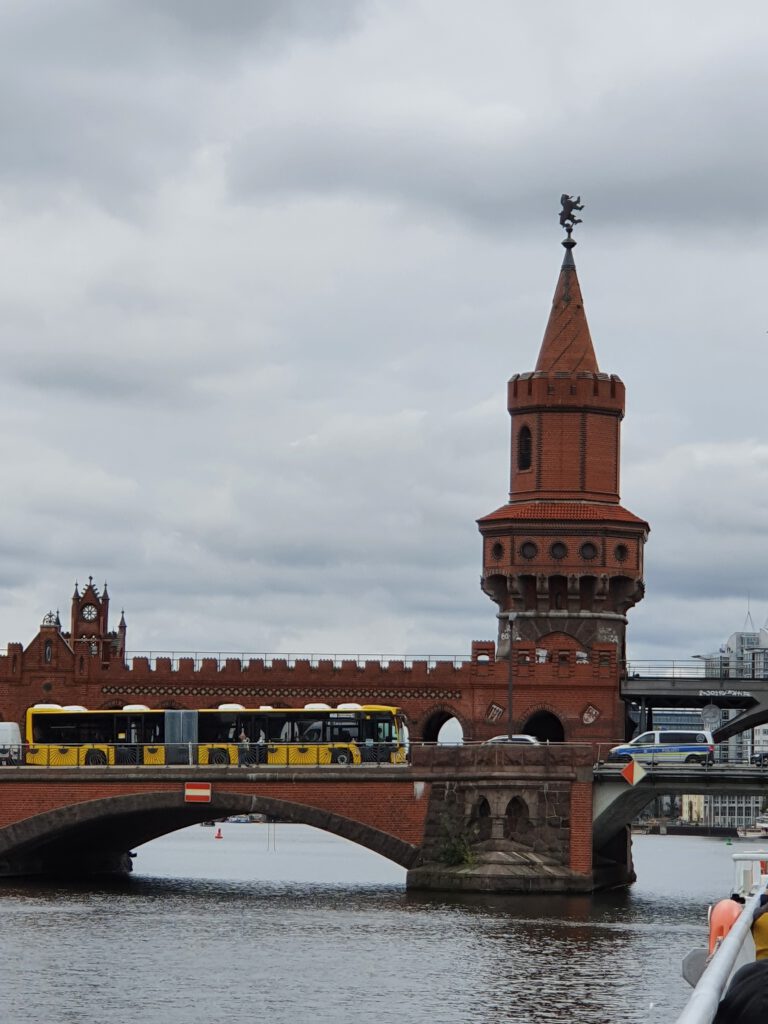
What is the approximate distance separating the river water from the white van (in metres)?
5.05

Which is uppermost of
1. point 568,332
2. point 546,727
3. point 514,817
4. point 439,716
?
point 568,332

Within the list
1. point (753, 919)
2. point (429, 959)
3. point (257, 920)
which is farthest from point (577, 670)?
point (753, 919)

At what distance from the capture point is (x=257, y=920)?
195ft

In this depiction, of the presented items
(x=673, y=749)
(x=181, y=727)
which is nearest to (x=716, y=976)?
(x=673, y=749)

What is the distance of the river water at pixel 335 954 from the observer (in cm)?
4056

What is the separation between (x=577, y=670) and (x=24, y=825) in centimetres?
2491

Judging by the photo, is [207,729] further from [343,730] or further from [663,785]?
[663,785]

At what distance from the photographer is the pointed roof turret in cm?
9006

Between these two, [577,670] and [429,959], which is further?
[577,670]

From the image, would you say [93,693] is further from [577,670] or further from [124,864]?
[577,670]

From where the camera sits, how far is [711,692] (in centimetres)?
8406

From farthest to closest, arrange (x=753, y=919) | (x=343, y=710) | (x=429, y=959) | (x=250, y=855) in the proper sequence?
(x=250, y=855) → (x=343, y=710) → (x=429, y=959) → (x=753, y=919)

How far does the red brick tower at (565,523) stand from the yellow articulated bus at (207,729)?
12164mm

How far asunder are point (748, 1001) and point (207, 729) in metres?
65.8
